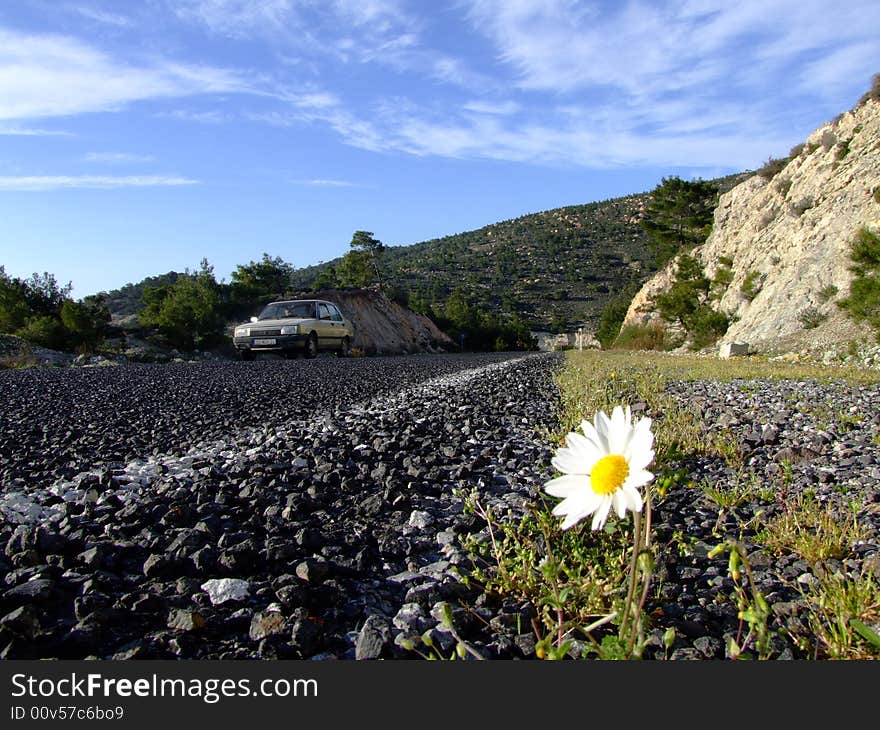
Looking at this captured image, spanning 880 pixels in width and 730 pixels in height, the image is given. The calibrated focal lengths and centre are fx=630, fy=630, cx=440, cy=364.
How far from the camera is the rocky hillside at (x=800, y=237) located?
21.4 metres

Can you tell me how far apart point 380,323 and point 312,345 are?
13693mm

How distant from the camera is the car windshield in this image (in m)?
18.2

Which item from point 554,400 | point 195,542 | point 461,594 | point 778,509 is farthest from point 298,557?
point 554,400

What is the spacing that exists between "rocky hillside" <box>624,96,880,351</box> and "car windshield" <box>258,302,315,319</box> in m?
14.8

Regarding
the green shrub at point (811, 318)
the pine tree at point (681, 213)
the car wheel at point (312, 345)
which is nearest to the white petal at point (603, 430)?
the car wheel at point (312, 345)

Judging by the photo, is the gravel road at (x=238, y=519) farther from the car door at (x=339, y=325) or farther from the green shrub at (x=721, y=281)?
the green shrub at (x=721, y=281)

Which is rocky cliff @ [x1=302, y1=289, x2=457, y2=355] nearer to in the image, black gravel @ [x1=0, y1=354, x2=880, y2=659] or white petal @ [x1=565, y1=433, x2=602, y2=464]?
black gravel @ [x1=0, y1=354, x2=880, y2=659]

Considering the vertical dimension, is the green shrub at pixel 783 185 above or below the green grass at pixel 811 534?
above

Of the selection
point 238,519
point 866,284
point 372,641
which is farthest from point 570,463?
point 866,284

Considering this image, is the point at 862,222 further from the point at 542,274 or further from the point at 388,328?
the point at 542,274

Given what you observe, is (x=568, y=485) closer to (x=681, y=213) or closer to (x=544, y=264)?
(x=681, y=213)

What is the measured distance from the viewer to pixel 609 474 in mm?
1361

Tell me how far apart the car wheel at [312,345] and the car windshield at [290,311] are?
2.26 ft

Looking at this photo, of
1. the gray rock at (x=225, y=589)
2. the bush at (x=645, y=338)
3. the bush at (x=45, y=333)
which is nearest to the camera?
the gray rock at (x=225, y=589)
